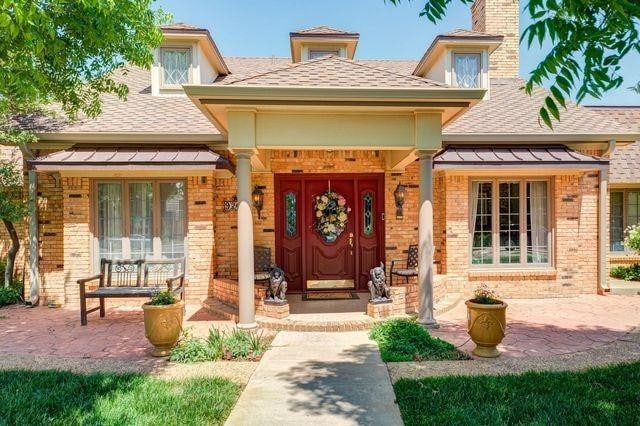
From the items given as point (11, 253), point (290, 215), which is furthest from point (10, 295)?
point (290, 215)

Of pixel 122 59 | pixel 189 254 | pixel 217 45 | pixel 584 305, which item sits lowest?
pixel 584 305

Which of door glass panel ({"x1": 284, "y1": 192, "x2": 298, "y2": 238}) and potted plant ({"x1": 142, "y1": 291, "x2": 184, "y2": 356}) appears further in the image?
door glass panel ({"x1": 284, "y1": 192, "x2": 298, "y2": 238})

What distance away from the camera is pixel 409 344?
547cm

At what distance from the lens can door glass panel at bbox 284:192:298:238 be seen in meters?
9.19

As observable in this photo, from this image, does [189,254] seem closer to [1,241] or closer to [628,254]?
[1,241]

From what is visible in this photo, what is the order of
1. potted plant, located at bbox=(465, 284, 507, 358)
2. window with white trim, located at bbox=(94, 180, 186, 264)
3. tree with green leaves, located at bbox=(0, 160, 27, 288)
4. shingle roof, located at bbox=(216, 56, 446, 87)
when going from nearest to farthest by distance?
1. potted plant, located at bbox=(465, 284, 507, 358)
2. shingle roof, located at bbox=(216, 56, 446, 87)
3. tree with green leaves, located at bbox=(0, 160, 27, 288)
4. window with white trim, located at bbox=(94, 180, 186, 264)

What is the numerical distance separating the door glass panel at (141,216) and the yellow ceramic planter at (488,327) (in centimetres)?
659

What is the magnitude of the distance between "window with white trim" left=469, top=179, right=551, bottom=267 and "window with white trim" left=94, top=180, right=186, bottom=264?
653 centimetres

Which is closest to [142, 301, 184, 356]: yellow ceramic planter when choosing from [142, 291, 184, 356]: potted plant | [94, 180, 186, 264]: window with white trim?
[142, 291, 184, 356]: potted plant

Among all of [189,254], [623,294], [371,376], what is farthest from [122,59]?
[623,294]

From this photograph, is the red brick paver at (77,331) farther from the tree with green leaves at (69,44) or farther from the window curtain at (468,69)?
the window curtain at (468,69)

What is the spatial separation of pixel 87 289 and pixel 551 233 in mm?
10126

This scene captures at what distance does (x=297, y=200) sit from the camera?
9.20 meters

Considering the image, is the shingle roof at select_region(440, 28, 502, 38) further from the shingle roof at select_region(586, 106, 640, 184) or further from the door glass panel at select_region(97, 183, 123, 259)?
the door glass panel at select_region(97, 183, 123, 259)
